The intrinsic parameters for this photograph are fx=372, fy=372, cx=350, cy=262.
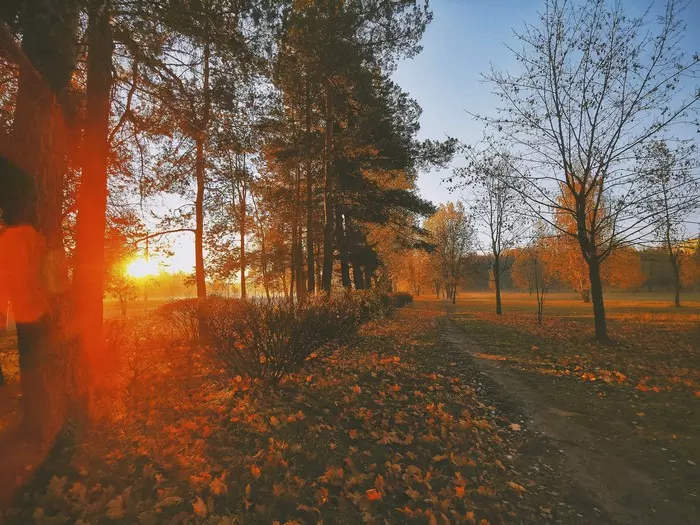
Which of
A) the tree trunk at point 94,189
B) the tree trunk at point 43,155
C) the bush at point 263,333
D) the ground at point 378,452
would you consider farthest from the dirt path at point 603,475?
the tree trunk at point 94,189

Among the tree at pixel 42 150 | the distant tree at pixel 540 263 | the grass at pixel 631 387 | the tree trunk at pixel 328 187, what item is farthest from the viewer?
the distant tree at pixel 540 263

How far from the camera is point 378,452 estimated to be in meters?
4.12

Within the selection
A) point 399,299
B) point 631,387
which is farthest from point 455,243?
point 631,387

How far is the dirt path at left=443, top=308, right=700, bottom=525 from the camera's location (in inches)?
127

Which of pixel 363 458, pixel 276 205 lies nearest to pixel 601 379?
pixel 363 458

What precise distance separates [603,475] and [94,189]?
23.0 feet

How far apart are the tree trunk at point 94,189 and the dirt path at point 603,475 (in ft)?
19.1

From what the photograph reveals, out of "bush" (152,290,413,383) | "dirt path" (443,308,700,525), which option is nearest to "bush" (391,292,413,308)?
"bush" (152,290,413,383)

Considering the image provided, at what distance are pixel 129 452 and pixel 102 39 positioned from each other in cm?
508

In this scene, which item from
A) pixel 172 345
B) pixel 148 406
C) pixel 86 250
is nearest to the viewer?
pixel 86 250

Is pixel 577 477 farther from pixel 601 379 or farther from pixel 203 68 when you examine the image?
pixel 203 68

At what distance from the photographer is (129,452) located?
371 cm

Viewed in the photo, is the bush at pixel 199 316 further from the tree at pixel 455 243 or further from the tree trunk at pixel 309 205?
the tree at pixel 455 243

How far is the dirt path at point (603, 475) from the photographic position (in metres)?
3.22
